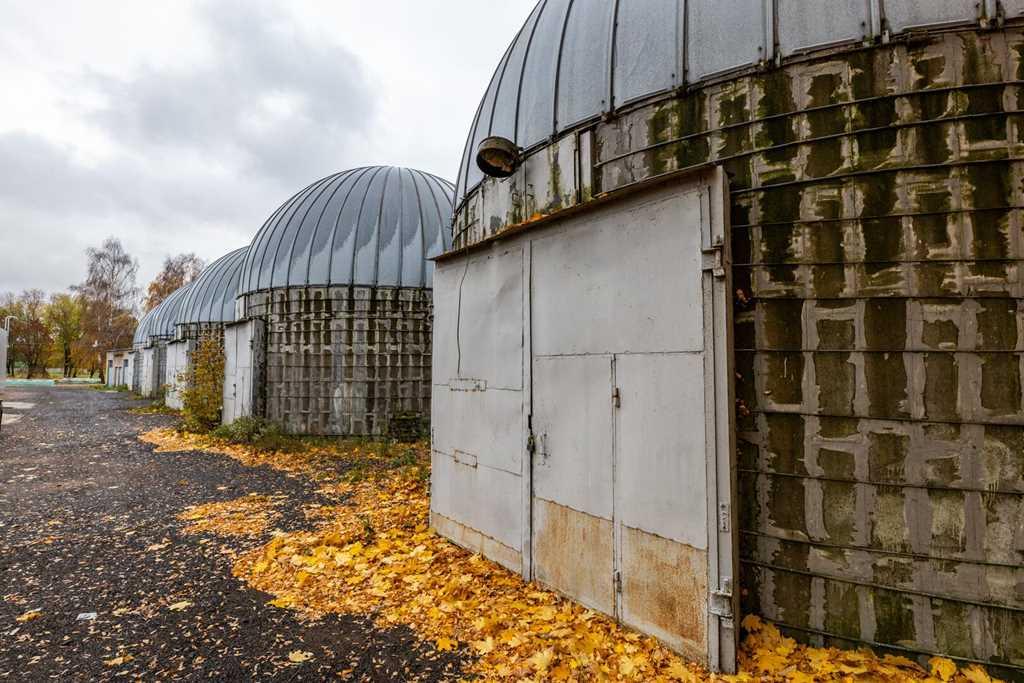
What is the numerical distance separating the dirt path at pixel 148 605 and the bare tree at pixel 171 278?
148ft

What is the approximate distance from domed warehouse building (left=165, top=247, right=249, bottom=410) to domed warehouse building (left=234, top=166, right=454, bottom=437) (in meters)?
8.31

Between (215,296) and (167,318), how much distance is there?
9432 millimetres

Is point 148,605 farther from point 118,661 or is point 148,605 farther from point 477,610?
point 477,610

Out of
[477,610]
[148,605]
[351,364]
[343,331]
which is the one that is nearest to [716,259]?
[477,610]

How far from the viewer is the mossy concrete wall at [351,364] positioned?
1232 cm

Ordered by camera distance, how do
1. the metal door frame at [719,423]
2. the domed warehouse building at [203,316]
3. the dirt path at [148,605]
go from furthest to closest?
the domed warehouse building at [203,316], the dirt path at [148,605], the metal door frame at [719,423]

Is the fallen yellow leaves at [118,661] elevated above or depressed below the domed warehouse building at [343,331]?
below

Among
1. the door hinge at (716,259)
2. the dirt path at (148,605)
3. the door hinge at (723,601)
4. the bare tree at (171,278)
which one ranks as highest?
the bare tree at (171,278)

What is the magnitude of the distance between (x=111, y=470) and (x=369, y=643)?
901 centimetres

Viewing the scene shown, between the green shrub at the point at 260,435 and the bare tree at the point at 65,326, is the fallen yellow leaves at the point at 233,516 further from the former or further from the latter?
the bare tree at the point at 65,326

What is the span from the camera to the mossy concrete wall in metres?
12.3

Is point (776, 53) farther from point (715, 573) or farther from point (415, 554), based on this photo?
point (415, 554)

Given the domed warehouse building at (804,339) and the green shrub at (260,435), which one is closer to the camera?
the domed warehouse building at (804,339)

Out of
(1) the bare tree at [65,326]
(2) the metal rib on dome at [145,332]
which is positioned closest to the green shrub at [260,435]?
(2) the metal rib on dome at [145,332]
